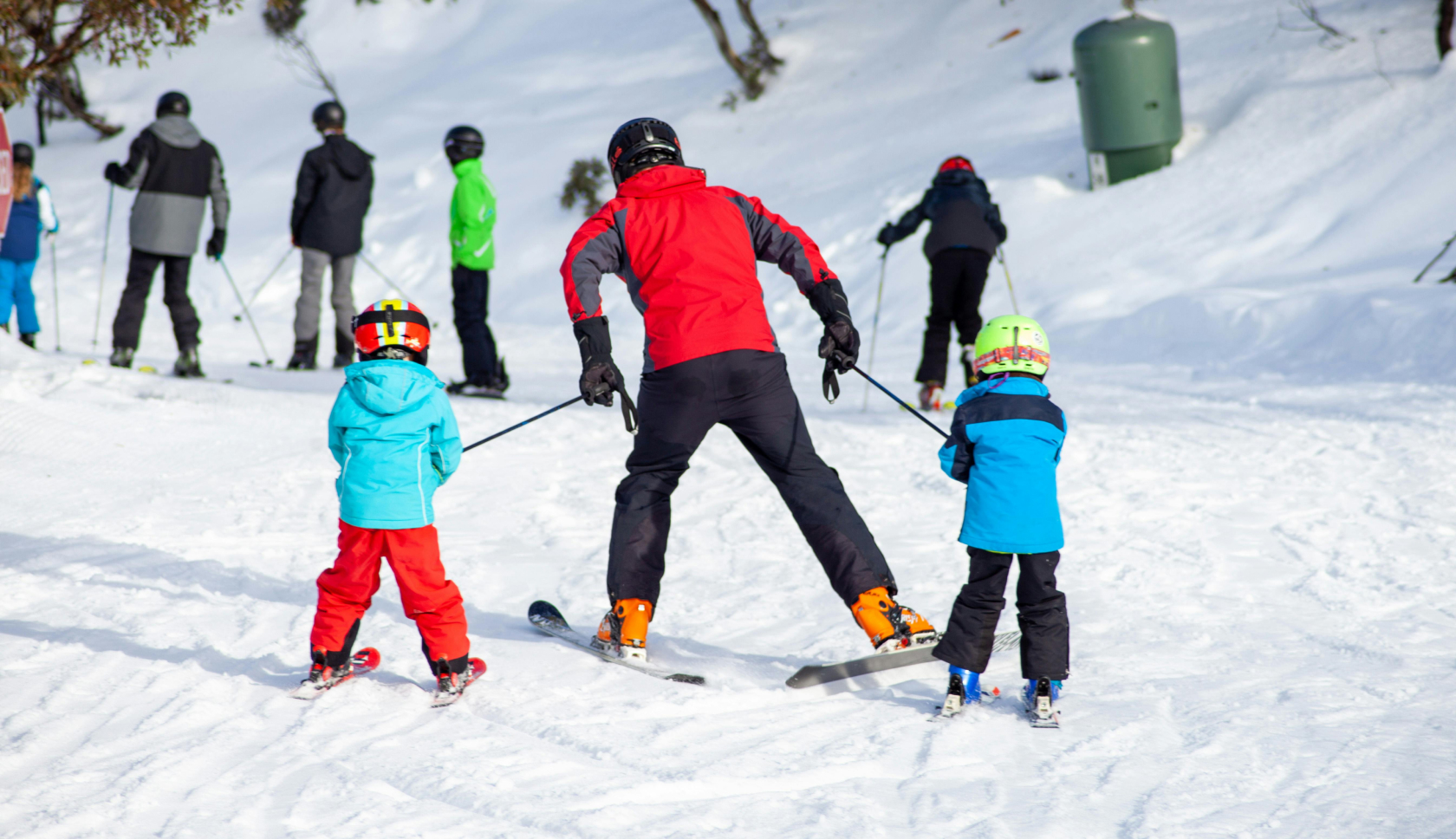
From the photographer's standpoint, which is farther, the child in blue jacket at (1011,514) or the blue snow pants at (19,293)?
the blue snow pants at (19,293)

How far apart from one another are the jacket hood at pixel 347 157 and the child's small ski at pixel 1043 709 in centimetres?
673

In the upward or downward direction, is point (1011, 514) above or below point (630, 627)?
above

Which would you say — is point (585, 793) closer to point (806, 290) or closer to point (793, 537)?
point (806, 290)

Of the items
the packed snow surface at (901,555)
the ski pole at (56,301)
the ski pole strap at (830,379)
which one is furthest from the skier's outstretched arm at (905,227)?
the ski pole at (56,301)

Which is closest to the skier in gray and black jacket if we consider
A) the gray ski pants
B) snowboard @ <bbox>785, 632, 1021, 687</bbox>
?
the gray ski pants

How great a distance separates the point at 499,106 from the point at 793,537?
1687 cm

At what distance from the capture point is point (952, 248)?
287 inches

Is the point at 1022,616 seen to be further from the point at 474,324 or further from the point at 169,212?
the point at 169,212

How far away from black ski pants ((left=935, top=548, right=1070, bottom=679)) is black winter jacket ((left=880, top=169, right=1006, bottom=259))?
431cm

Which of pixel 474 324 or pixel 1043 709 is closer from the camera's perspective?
pixel 1043 709

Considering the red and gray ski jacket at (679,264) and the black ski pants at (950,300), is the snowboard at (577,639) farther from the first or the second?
the black ski pants at (950,300)

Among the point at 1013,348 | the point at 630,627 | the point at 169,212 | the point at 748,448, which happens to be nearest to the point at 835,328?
the point at 748,448

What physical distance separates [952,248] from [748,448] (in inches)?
164

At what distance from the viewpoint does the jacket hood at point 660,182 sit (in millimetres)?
3611
